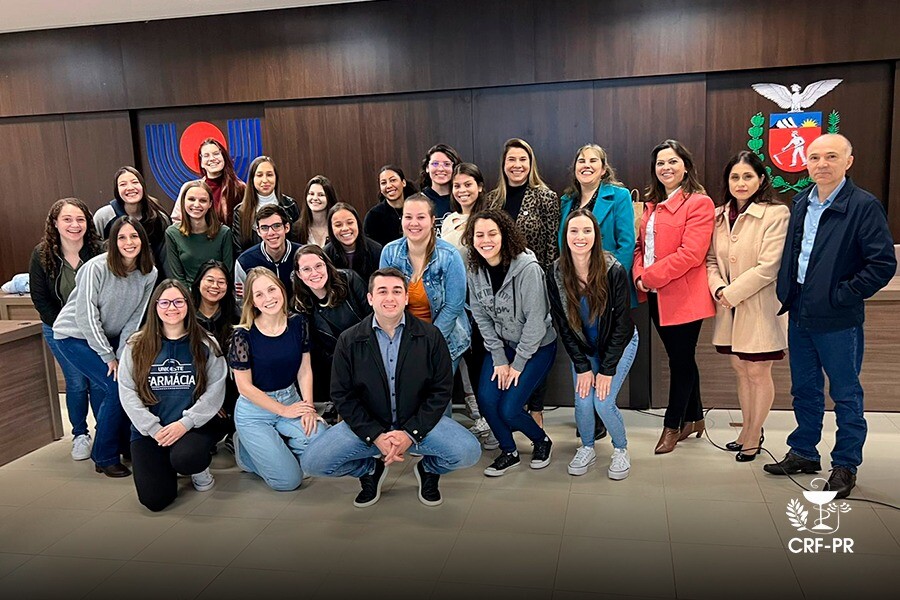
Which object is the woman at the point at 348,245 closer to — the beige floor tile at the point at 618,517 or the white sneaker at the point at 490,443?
the white sneaker at the point at 490,443

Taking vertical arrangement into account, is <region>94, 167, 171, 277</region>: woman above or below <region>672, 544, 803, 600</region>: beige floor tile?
above

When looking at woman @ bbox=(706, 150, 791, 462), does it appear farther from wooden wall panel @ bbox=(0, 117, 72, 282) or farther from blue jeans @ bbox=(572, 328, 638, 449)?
wooden wall panel @ bbox=(0, 117, 72, 282)

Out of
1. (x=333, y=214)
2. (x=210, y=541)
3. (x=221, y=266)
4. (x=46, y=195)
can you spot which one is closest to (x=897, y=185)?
(x=333, y=214)

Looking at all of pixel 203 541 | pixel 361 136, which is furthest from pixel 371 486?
pixel 361 136

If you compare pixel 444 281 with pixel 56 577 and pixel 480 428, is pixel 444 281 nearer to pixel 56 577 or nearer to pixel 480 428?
pixel 480 428

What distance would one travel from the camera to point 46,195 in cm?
646

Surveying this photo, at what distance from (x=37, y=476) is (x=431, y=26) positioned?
13.4 ft

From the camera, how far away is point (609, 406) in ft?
10.6

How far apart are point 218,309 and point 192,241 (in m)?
0.45

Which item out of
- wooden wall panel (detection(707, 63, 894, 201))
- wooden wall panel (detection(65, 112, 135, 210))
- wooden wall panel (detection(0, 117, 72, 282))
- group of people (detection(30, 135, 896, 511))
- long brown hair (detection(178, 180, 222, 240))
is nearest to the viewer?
group of people (detection(30, 135, 896, 511))

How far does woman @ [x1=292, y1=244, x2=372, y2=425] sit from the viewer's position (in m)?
3.28

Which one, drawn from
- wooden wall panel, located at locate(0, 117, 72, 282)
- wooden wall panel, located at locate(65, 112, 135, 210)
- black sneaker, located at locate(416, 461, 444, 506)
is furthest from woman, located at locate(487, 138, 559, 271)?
wooden wall panel, located at locate(0, 117, 72, 282)

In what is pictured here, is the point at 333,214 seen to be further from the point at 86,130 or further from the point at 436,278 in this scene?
the point at 86,130

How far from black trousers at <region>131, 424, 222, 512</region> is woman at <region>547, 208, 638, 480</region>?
1.67 meters
